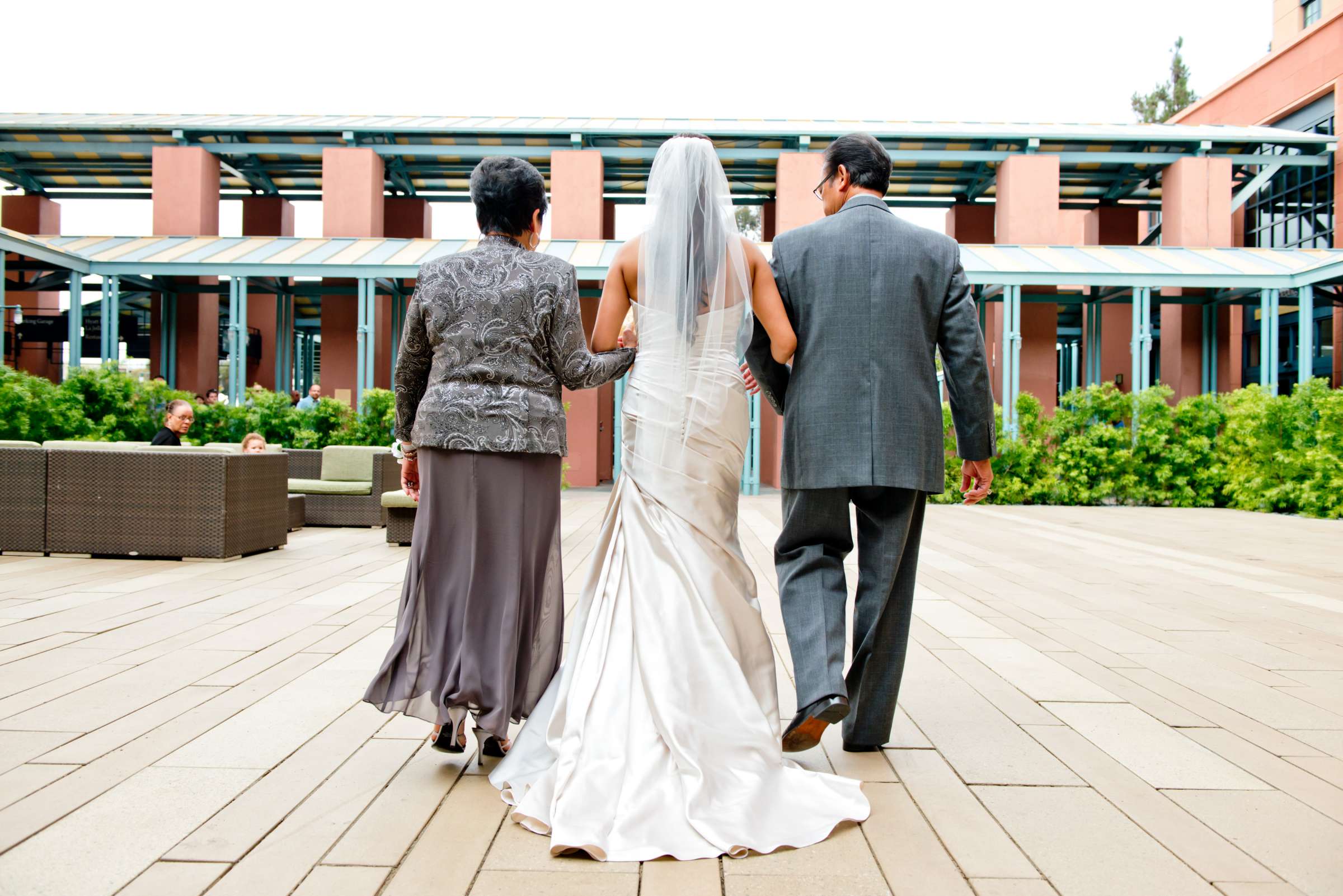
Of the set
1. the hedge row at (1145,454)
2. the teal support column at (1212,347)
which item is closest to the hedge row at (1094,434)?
the hedge row at (1145,454)

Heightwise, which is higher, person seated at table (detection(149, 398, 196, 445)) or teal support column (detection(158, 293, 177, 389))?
teal support column (detection(158, 293, 177, 389))

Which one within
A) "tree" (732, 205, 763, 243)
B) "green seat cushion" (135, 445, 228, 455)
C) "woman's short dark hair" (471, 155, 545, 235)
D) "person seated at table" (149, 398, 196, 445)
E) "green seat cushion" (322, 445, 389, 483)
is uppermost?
"tree" (732, 205, 763, 243)

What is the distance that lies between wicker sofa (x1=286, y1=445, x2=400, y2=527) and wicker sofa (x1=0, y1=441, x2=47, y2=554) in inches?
113

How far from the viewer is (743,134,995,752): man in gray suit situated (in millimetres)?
2836

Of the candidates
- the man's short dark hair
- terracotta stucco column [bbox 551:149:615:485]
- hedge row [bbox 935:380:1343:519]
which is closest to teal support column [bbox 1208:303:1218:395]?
hedge row [bbox 935:380:1343:519]

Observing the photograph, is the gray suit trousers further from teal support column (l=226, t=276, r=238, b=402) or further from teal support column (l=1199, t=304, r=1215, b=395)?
teal support column (l=1199, t=304, r=1215, b=395)

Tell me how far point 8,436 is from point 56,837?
10524 millimetres

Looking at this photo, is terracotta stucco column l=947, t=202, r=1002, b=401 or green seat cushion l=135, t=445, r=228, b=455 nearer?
green seat cushion l=135, t=445, r=228, b=455

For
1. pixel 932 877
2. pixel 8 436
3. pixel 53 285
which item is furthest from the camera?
pixel 53 285

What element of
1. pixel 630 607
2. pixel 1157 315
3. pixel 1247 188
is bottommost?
pixel 630 607

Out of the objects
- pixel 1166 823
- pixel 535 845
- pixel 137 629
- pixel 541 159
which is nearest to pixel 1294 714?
pixel 1166 823

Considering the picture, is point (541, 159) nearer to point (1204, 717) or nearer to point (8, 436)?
point (8, 436)

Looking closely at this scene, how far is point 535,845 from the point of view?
7.23 feet

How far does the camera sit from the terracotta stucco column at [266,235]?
22.2m
